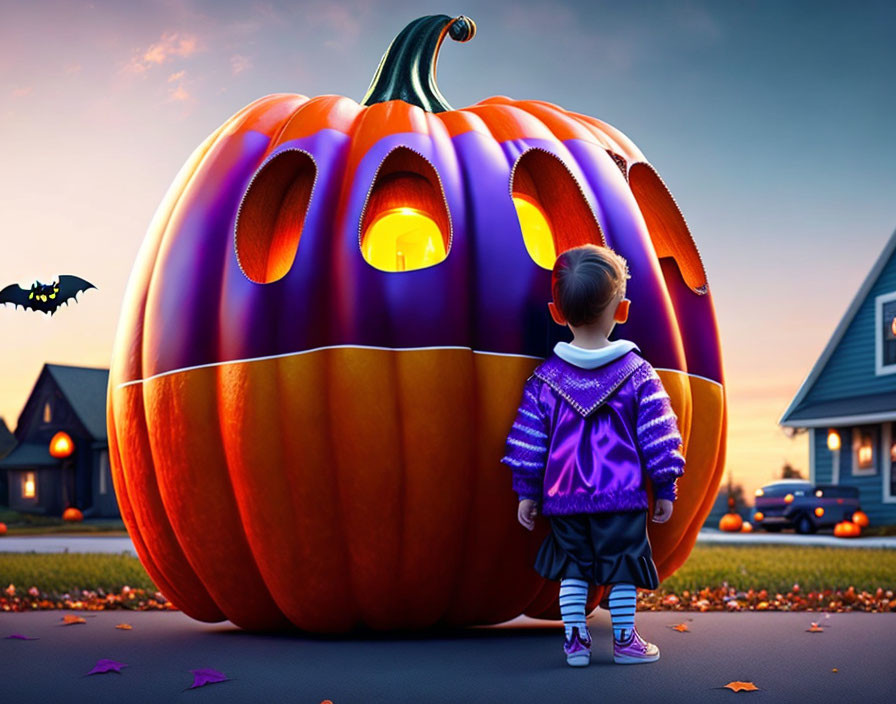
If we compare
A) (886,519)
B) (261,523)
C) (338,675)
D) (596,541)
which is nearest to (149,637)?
(261,523)

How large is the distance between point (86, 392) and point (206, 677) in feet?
91.0

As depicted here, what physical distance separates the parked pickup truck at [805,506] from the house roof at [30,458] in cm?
1943

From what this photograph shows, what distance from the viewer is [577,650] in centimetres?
324

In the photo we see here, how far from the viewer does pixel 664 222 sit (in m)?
4.51

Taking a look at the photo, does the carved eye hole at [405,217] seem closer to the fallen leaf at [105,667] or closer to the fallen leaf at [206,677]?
the fallen leaf at [206,677]

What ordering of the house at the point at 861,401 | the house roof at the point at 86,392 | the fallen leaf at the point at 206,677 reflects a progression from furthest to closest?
the house roof at the point at 86,392 < the house at the point at 861,401 < the fallen leaf at the point at 206,677

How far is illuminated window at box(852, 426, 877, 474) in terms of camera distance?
59.5 ft

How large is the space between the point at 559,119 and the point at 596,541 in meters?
1.92

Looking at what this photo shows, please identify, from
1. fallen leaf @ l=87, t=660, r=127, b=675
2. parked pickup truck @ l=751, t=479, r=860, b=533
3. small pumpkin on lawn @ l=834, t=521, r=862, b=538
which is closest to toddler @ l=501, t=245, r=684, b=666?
fallen leaf @ l=87, t=660, r=127, b=675

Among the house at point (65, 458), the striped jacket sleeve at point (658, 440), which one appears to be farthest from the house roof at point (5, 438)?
the striped jacket sleeve at point (658, 440)

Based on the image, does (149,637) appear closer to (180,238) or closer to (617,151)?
(180,238)

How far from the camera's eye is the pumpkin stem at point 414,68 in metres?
4.59

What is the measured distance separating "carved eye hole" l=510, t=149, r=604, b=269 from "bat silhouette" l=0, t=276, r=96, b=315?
7.71 feet

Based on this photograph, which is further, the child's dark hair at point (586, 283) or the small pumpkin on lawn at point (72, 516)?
the small pumpkin on lawn at point (72, 516)
